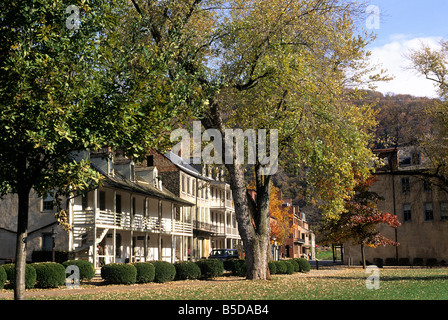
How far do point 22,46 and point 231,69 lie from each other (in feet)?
40.4

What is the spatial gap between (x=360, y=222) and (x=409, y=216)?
42.8 feet

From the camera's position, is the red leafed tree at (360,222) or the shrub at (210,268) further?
the red leafed tree at (360,222)

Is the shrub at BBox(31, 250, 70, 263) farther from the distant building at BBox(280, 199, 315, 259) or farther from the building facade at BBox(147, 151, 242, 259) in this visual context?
the distant building at BBox(280, 199, 315, 259)

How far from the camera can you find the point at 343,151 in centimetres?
2281

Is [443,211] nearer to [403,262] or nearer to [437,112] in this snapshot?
[403,262]

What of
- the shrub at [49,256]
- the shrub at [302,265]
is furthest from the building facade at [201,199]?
the shrub at [49,256]

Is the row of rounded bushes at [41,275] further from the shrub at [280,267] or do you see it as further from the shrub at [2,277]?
the shrub at [280,267]

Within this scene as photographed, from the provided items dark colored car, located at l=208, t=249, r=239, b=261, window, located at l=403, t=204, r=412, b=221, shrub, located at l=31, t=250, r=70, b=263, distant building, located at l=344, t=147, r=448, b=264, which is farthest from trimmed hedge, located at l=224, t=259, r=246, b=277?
window, located at l=403, t=204, r=412, b=221

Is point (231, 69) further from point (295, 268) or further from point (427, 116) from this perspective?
point (295, 268)

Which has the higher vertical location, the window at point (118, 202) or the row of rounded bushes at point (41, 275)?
the window at point (118, 202)

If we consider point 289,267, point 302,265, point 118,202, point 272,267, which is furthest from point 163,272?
point 302,265

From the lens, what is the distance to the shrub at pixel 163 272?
26156mm

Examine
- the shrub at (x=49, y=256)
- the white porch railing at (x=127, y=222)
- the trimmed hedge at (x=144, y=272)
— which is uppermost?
the white porch railing at (x=127, y=222)
